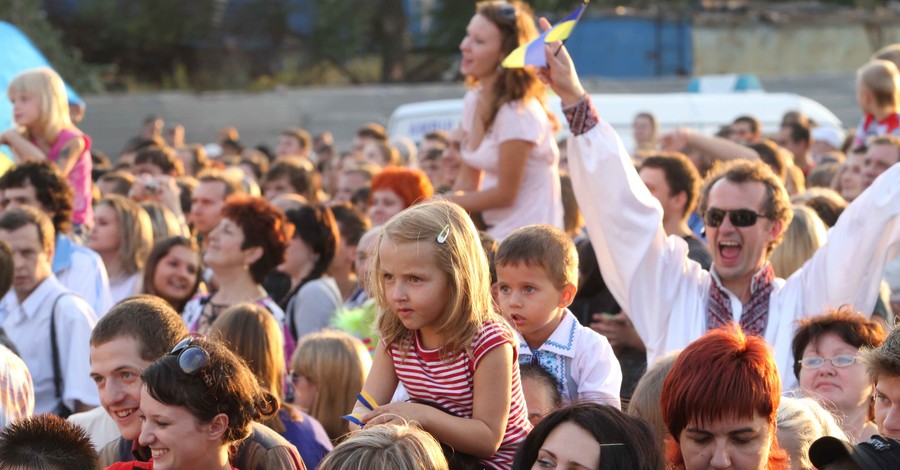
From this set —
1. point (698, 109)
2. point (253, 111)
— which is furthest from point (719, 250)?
point (253, 111)

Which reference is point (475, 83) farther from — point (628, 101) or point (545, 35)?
point (628, 101)

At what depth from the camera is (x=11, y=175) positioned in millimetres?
7203

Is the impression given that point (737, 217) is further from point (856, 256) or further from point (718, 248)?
point (856, 256)

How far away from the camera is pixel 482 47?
6367mm

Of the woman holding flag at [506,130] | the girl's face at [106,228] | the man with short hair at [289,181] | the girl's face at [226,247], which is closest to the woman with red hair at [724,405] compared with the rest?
the woman holding flag at [506,130]

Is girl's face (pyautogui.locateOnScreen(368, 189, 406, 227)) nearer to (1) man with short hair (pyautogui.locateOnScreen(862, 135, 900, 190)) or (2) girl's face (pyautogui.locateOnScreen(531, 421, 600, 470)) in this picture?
(1) man with short hair (pyautogui.locateOnScreen(862, 135, 900, 190))

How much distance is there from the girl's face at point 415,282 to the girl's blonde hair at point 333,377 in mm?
1823

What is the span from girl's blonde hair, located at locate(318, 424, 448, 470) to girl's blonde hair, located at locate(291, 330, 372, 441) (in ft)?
6.81

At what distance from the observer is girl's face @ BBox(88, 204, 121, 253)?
7.47 metres

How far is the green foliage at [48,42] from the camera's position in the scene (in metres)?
24.1

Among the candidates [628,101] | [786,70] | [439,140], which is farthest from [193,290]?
[786,70]

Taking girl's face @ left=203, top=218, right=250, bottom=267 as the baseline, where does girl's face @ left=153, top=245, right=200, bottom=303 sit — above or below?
below

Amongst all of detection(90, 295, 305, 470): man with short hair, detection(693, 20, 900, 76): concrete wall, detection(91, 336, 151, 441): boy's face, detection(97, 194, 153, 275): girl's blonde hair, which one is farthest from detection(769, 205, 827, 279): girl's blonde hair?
detection(693, 20, 900, 76): concrete wall

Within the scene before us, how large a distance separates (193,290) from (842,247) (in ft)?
12.2
